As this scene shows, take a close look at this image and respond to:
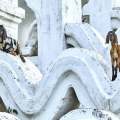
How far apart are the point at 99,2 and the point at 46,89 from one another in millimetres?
5818

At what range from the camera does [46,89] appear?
6559mm

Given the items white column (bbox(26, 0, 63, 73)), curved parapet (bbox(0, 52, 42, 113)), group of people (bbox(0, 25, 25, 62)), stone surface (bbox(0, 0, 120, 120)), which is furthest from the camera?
white column (bbox(26, 0, 63, 73))

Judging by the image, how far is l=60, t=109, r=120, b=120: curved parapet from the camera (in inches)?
203

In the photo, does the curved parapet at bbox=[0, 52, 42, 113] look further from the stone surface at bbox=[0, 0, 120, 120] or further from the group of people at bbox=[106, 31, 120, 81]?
the group of people at bbox=[106, 31, 120, 81]

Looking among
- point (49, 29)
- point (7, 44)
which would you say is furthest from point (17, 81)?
point (49, 29)

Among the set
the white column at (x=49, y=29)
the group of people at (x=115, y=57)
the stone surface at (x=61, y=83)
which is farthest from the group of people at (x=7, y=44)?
→ the white column at (x=49, y=29)

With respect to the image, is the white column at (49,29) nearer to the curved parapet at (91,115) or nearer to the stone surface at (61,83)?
the stone surface at (61,83)

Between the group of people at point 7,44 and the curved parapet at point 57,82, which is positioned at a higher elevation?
the group of people at point 7,44

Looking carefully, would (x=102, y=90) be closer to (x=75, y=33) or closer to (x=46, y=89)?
(x=46, y=89)

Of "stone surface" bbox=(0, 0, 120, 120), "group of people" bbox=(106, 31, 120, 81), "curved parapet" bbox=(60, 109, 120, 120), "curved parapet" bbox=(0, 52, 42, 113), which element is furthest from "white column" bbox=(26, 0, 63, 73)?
"curved parapet" bbox=(60, 109, 120, 120)

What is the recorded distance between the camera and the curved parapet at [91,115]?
16.9ft

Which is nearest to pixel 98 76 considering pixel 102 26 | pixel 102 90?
pixel 102 90

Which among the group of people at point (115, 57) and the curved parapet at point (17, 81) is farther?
the curved parapet at point (17, 81)

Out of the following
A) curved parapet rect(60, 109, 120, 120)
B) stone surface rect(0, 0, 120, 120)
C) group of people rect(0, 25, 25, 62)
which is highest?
group of people rect(0, 25, 25, 62)
